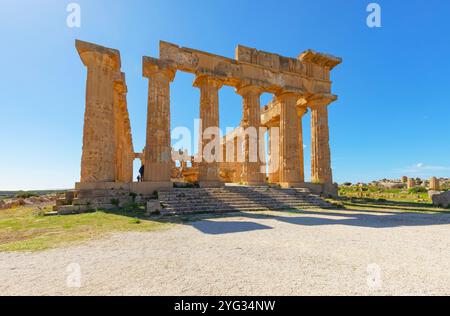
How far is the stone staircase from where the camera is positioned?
11.1 m

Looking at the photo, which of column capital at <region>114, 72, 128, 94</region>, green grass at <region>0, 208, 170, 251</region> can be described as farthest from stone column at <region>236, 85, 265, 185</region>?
green grass at <region>0, 208, 170, 251</region>

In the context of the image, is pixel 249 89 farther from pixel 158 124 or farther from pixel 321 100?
pixel 158 124

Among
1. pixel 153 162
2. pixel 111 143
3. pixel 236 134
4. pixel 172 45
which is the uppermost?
pixel 172 45

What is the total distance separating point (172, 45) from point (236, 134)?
15014 mm

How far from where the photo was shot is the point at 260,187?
15008 mm

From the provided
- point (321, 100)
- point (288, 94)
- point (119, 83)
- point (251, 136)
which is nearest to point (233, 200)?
point (251, 136)

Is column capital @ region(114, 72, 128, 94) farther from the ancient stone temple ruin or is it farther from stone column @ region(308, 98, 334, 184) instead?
stone column @ region(308, 98, 334, 184)

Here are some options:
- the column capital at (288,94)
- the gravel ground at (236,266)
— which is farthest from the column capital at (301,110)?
the gravel ground at (236,266)

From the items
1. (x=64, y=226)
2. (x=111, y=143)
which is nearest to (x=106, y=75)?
(x=111, y=143)

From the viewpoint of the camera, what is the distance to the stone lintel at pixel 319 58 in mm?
18578

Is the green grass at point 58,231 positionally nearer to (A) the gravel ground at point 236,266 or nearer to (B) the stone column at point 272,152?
(A) the gravel ground at point 236,266

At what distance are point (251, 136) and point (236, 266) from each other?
44.1ft

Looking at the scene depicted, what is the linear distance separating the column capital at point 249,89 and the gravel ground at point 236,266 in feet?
43.1
